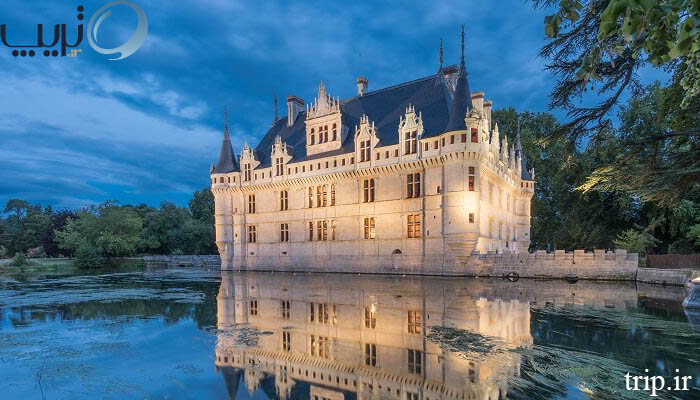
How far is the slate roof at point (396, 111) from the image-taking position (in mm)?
25281

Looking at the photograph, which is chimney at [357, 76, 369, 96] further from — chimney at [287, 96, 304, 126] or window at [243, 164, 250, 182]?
window at [243, 164, 250, 182]

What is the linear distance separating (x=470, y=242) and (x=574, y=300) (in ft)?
35.2

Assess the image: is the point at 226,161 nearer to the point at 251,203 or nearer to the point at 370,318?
the point at 251,203

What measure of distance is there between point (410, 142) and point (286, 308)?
1766 centimetres

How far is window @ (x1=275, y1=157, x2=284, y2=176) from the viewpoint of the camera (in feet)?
110

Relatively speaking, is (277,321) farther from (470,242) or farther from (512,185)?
(512,185)

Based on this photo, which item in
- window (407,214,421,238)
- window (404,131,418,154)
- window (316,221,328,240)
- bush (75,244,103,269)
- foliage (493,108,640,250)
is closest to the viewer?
window (407,214,421,238)

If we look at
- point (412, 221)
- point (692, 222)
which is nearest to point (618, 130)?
point (692, 222)

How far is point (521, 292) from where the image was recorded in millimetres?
15734

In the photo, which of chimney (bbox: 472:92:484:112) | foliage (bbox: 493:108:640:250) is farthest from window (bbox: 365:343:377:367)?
chimney (bbox: 472:92:484:112)

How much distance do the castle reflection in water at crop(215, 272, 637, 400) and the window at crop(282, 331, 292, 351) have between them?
0.02 meters

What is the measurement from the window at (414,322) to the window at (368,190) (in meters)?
18.2

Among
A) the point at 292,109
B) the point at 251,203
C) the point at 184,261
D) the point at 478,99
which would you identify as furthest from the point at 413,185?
the point at 184,261

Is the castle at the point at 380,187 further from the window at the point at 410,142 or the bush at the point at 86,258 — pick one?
the bush at the point at 86,258
